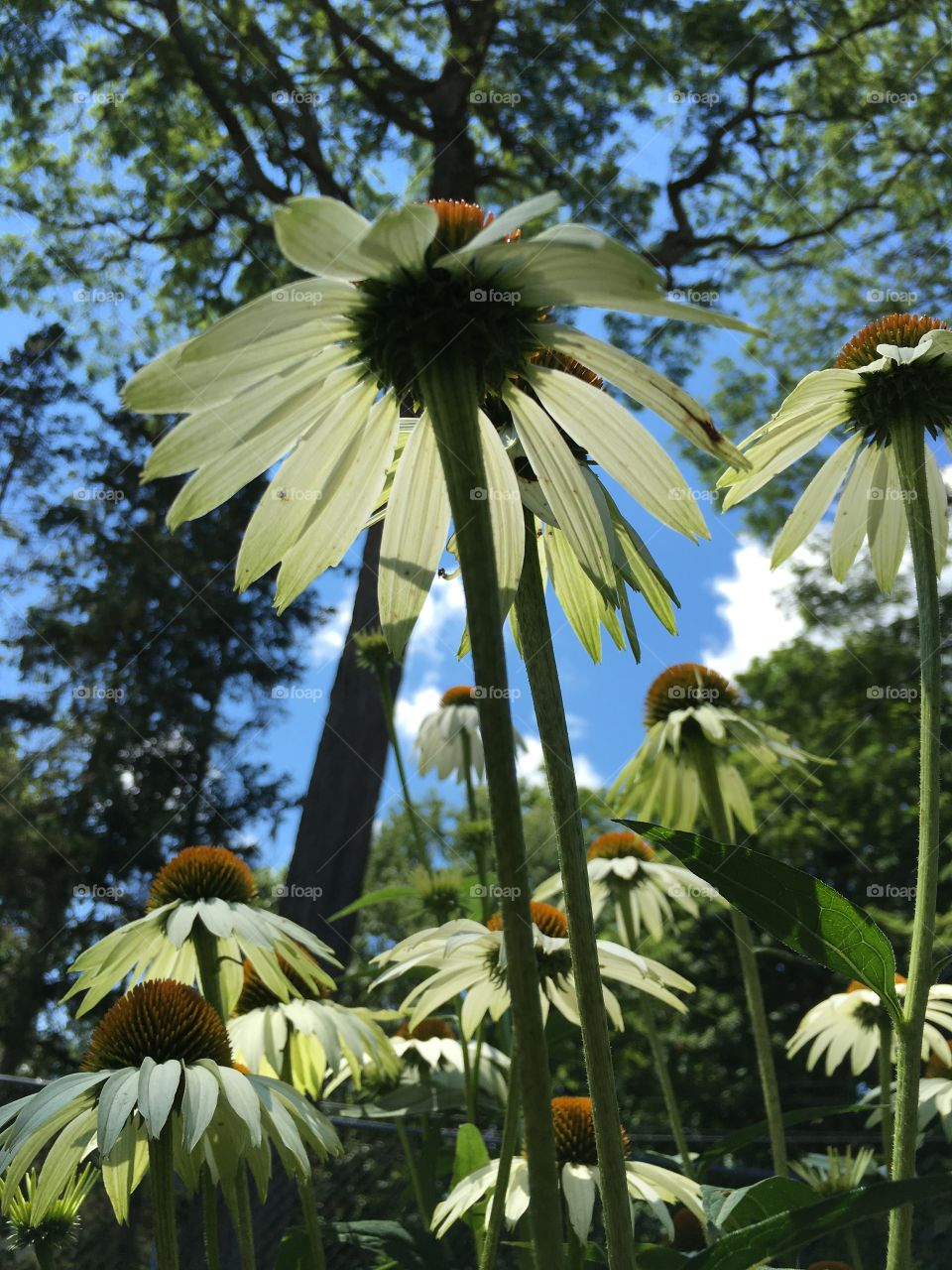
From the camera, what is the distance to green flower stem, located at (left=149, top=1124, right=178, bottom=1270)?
95cm

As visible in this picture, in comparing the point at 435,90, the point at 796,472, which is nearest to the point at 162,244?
the point at 435,90

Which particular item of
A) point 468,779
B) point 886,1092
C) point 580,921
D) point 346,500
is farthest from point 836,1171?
point 346,500

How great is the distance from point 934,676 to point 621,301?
45 cm

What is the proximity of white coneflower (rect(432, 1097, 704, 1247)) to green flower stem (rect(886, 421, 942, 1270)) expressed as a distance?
48 centimetres

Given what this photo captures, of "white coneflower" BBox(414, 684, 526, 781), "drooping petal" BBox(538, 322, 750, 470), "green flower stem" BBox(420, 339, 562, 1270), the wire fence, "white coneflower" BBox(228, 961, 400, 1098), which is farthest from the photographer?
"white coneflower" BBox(414, 684, 526, 781)

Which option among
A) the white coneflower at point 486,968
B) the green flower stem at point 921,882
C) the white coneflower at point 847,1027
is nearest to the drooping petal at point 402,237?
the green flower stem at point 921,882

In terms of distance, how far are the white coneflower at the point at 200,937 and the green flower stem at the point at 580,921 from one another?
2.47 feet

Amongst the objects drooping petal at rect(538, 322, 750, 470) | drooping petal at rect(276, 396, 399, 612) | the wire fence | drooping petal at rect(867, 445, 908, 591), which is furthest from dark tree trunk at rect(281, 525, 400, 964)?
drooping petal at rect(538, 322, 750, 470)

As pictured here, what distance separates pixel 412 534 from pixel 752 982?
0.87m

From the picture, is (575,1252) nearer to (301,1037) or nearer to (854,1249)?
(854,1249)

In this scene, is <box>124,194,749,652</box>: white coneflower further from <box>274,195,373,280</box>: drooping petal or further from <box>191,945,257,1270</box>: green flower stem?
<box>191,945,257,1270</box>: green flower stem

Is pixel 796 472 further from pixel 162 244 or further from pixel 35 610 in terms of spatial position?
pixel 35 610

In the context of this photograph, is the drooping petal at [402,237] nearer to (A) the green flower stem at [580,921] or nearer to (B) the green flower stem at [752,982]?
(A) the green flower stem at [580,921]

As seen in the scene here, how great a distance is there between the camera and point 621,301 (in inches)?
27.4
